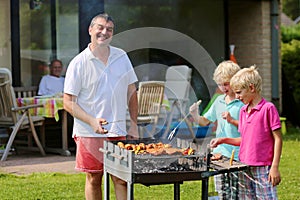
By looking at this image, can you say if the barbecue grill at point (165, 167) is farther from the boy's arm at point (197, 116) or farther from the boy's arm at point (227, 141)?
the boy's arm at point (197, 116)

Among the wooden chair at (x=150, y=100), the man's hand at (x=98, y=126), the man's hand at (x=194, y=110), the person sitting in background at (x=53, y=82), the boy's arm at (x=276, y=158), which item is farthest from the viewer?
the person sitting in background at (x=53, y=82)

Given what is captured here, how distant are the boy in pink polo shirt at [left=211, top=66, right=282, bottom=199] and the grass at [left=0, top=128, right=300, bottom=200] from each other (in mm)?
1748

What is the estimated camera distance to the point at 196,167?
382 cm

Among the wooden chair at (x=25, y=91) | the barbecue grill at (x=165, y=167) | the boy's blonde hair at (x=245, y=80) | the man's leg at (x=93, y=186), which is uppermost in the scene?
the boy's blonde hair at (x=245, y=80)

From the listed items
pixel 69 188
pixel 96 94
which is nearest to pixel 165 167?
pixel 96 94

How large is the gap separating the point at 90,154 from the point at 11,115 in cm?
392

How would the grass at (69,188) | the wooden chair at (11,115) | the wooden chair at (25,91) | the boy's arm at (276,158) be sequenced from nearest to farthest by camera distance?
the boy's arm at (276,158)
the grass at (69,188)
the wooden chair at (11,115)
the wooden chair at (25,91)

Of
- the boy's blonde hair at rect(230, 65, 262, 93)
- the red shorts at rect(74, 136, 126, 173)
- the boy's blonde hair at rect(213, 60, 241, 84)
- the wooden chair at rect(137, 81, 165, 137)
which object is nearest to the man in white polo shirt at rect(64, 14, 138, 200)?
the red shorts at rect(74, 136, 126, 173)

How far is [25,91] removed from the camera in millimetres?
9289

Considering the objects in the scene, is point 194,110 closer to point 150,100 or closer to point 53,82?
point 150,100

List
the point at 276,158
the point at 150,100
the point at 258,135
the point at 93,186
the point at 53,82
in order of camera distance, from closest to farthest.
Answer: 1. the point at 276,158
2. the point at 258,135
3. the point at 93,186
4. the point at 150,100
5. the point at 53,82

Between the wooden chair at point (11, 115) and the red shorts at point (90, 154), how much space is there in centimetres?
363

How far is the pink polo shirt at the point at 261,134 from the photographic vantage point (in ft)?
13.9

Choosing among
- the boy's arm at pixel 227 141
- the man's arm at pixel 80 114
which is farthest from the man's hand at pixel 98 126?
the boy's arm at pixel 227 141
